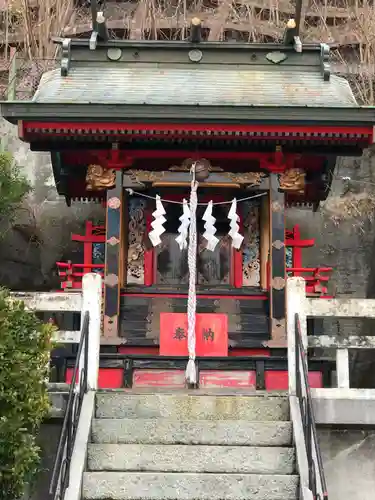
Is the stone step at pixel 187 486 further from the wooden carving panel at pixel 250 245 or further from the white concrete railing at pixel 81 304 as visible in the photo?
the wooden carving panel at pixel 250 245

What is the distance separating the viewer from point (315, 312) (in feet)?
25.1

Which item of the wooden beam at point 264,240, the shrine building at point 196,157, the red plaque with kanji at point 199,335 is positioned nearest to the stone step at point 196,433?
the shrine building at point 196,157

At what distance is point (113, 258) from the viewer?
33.6ft

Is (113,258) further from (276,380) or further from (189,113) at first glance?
(276,380)

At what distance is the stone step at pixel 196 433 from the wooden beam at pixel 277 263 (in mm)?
2959

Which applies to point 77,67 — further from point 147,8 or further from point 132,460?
point 147,8

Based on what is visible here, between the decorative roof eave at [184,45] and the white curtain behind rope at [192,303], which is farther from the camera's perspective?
the decorative roof eave at [184,45]

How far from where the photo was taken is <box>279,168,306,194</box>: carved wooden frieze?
1063 centimetres

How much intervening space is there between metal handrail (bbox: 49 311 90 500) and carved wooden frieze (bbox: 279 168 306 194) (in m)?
4.26

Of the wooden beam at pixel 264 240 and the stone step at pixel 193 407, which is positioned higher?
the stone step at pixel 193 407

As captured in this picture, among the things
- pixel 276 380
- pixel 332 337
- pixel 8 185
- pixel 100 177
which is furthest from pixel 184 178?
pixel 332 337

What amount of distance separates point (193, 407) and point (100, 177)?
4.49 meters

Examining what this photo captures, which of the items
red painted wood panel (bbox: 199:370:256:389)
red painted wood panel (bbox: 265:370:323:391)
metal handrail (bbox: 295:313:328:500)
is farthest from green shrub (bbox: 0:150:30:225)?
metal handrail (bbox: 295:313:328:500)

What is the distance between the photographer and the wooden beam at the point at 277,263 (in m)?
9.96
